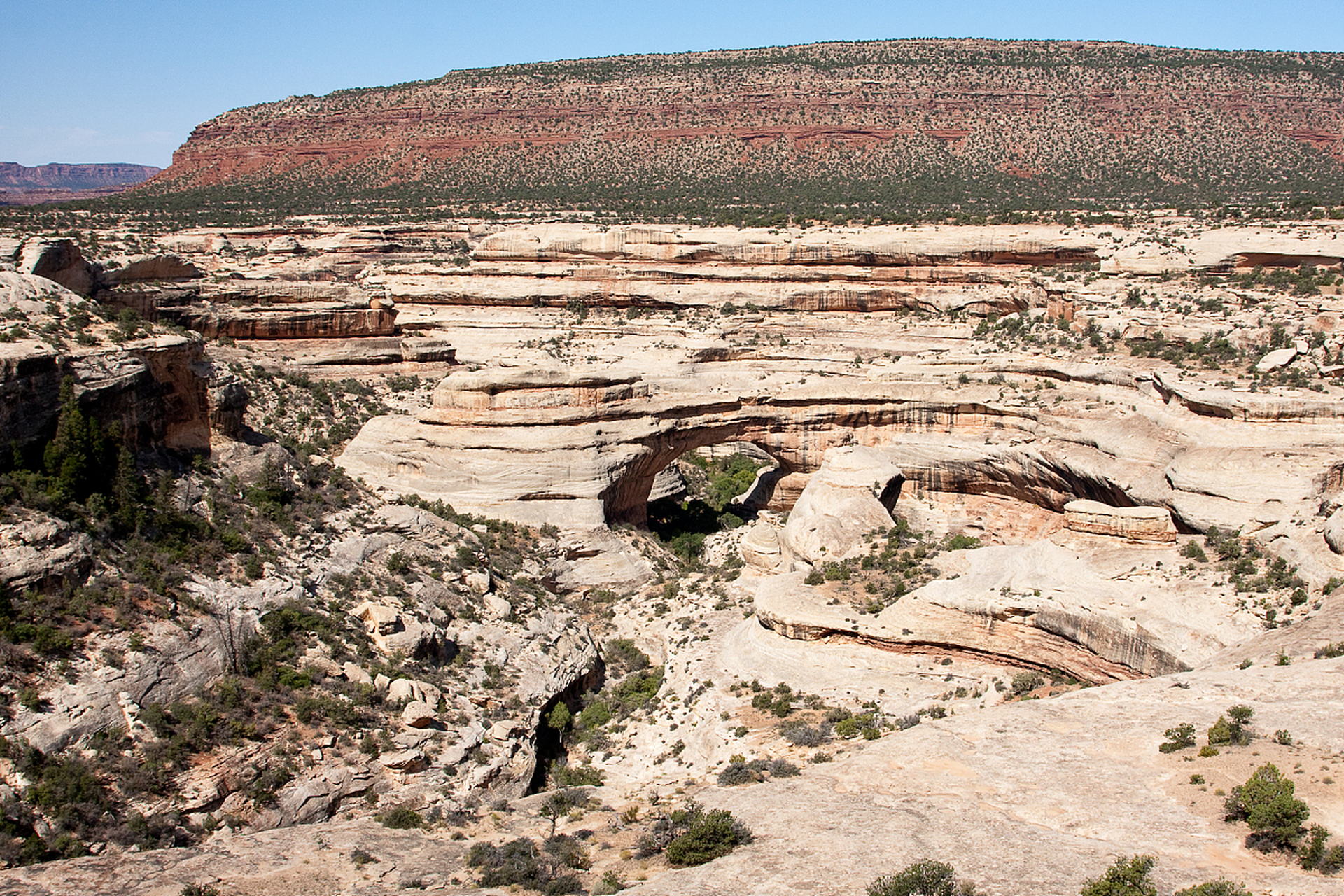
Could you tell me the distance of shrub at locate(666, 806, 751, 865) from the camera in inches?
468

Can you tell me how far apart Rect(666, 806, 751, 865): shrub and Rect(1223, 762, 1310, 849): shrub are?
18.1 feet

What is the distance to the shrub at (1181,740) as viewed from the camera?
12984 millimetres

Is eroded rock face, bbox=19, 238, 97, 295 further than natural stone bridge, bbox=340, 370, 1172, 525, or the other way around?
natural stone bridge, bbox=340, 370, 1172, 525

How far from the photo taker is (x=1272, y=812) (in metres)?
10.5

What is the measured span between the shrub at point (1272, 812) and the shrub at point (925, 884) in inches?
123

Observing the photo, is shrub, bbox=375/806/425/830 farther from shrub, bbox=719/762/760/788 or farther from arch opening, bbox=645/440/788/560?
arch opening, bbox=645/440/788/560

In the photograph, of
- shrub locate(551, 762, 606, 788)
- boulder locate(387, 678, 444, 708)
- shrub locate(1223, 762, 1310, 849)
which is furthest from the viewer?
boulder locate(387, 678, 444, 708)

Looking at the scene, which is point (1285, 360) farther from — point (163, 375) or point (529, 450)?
point (163, 375)

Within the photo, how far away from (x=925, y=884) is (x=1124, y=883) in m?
1.86

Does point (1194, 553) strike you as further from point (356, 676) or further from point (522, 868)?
point (356, 676)

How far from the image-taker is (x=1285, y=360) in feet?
90.7

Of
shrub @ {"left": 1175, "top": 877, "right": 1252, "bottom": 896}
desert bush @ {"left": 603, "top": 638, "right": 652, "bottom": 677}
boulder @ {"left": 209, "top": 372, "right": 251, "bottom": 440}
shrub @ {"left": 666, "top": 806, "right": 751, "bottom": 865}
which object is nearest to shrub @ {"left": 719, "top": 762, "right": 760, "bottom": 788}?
shrub @ {"left": 666, "top": 806, "right": 751, "bottom": 865}

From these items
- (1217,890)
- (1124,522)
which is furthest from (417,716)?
(1124,522)

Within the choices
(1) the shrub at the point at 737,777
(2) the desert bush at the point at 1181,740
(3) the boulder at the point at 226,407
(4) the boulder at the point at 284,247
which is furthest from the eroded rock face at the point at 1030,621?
(4) the boulder at the point at 284,247
